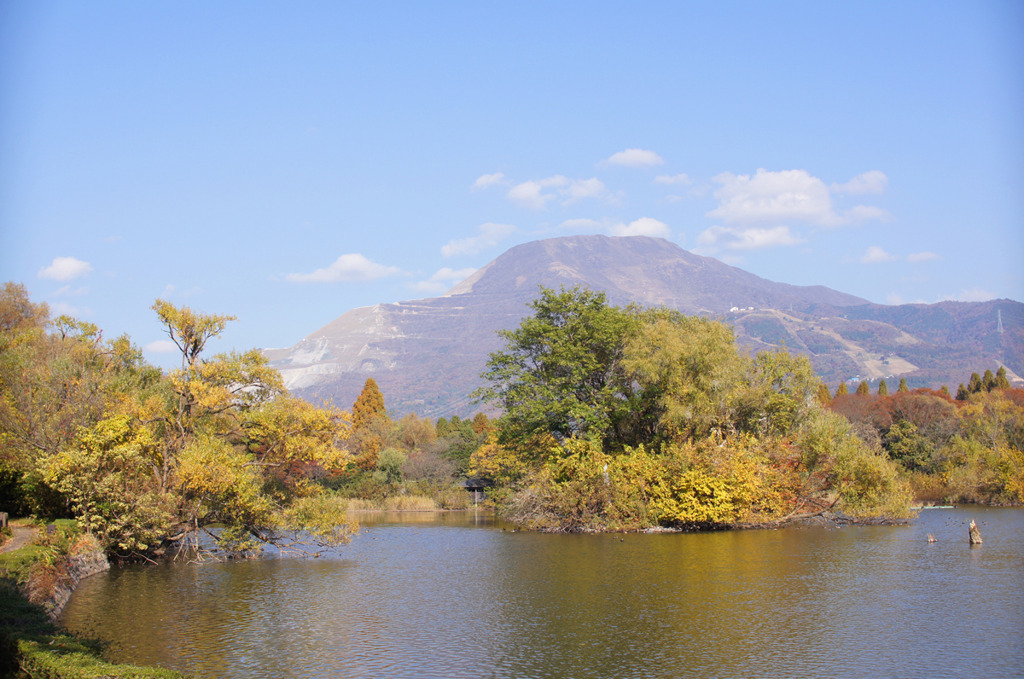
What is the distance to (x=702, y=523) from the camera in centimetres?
3900

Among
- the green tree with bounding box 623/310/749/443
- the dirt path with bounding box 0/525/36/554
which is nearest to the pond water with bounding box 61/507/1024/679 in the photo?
the dirt path with bounding box 0/525/36/554

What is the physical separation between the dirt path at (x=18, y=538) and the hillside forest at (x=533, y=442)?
1.38 metres

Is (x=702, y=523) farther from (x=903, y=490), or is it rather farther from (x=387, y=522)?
(x=387, y=522)

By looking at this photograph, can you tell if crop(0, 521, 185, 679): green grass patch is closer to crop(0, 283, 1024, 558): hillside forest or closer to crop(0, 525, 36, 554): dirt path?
crop(0, 525, 36, 554): dirt path

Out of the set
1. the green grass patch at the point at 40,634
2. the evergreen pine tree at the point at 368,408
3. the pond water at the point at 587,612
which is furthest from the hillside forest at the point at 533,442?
the evergreen pine tree at the point at 368,408

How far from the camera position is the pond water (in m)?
15.3

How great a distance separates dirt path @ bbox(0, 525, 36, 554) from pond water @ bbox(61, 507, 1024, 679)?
7.41 feet

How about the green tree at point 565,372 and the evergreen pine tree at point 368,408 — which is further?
the evergreen pine tree at point 368,408

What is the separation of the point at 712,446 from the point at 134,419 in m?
26.7

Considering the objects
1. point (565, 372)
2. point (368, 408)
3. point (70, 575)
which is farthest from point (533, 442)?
point (368, 408)

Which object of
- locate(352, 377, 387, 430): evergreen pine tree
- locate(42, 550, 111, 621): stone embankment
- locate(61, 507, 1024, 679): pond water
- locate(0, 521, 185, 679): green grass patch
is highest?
locate(352, 377, 387, 430): evergreen pine tree

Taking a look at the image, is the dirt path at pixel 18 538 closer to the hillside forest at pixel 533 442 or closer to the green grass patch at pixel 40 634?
the green grass patch at pixel 40 634

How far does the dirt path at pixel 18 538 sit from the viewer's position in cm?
2170

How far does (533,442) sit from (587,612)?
2613 centimetres
